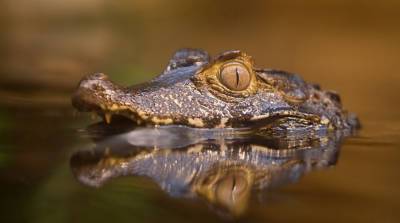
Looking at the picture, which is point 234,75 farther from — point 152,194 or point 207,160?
point 152,194

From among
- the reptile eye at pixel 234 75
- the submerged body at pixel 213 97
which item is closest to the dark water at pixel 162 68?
the submerged body at pixel 213 97

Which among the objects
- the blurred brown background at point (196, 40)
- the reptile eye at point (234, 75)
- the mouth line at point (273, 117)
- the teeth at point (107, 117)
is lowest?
the teeth at point (107, 117)

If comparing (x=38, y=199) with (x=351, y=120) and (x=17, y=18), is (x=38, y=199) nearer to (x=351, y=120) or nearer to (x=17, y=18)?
(x=351, y=120)

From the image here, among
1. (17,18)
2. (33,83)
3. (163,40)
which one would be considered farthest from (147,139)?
(17,18)

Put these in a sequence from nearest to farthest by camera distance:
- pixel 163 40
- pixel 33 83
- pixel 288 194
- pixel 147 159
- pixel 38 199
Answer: pixel 38 199 < pixel 288 194 < pixel 147 159 < pixel 33 83 < pixel 163 40

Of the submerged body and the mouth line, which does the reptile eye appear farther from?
the mouth line

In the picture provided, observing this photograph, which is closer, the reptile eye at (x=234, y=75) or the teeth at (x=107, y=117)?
the teeth at (x=107, y=117)

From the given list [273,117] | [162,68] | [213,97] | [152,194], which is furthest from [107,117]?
[162,68]

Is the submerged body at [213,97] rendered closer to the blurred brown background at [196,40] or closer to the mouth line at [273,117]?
the mouth line at [273,117]
